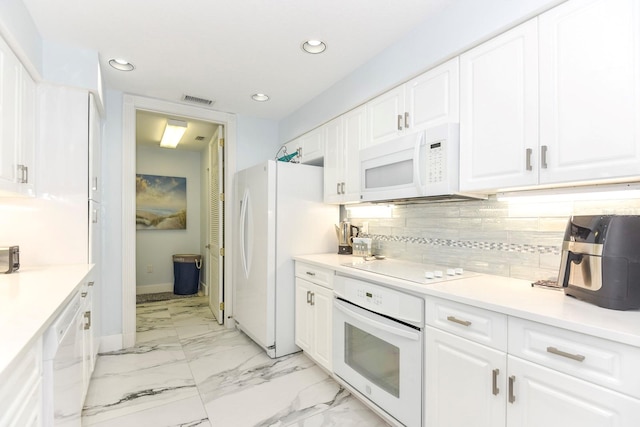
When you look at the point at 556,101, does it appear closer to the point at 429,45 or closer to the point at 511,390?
the point at 429,45

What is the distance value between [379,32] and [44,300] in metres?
2.22

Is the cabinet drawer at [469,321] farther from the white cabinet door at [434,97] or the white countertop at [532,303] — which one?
the white cabinet door at [434,97]

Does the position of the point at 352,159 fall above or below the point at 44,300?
above

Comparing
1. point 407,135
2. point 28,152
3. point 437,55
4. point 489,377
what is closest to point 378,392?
point 489,377

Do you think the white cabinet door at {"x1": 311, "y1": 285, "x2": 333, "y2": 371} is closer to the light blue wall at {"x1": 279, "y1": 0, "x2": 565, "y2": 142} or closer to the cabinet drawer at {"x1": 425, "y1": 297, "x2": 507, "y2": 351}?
the cabinet drawer at {"x1": 425, "y1": 297, "x2": 507, "y2": 351}

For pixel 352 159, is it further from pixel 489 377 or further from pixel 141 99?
pixel 141 99

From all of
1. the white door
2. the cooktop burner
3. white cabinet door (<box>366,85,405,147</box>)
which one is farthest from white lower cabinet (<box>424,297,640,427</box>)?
the white door

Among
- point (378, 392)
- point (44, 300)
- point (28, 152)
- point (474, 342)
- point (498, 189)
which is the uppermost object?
point (28, 152)

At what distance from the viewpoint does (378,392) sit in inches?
73.4

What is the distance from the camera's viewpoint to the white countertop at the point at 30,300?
2.95 feet

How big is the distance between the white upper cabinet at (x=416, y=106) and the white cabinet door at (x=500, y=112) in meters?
0.08

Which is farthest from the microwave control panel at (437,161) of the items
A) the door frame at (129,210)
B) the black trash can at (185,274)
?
the black trash can at (185,274)

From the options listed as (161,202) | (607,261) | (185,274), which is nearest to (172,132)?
(161,202)

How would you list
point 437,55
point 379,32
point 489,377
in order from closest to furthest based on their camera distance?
point 489,377 → point 437,55 → point 379,32
